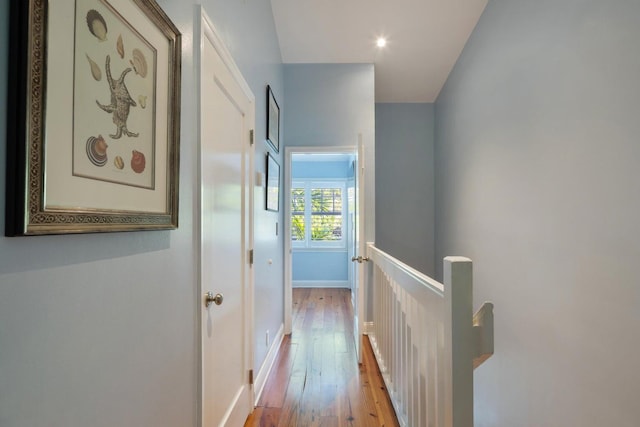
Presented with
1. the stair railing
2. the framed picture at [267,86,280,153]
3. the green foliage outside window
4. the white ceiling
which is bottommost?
the stair railing

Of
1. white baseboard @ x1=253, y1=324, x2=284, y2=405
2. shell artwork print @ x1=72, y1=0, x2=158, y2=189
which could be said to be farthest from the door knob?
white baseboard @ x1=253, y1=324, x2=284, y2=405

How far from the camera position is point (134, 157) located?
2.43 feet

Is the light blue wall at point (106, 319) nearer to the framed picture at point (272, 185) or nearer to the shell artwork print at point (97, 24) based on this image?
the shell artwork print at point (97, 24)

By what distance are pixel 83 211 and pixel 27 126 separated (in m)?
0.17

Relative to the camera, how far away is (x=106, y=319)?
68 centimetres

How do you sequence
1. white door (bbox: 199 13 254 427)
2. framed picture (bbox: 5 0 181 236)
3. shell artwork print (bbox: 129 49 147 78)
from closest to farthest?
framed picture (bbox: 5 0 181 236), shell artwork print (bbox: 129 49 147 78), white door (bbox: 199 13 254 427)

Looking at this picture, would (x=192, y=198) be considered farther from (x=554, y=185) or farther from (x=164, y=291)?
(x=554, y=185)

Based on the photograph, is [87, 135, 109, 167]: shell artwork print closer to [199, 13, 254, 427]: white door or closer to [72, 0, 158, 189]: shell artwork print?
[72, 0, 158, 189]: shell artwork print

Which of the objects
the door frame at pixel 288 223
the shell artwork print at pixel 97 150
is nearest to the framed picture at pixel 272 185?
the door frame at pixel 288 223

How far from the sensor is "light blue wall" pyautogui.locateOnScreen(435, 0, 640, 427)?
126 cm

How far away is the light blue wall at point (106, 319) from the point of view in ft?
1.57

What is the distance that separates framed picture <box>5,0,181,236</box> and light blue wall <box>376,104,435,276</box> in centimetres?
339

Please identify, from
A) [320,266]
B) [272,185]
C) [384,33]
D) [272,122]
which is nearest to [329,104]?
[384,33]

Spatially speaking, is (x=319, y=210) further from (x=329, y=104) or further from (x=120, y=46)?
(x=120, y=46)
